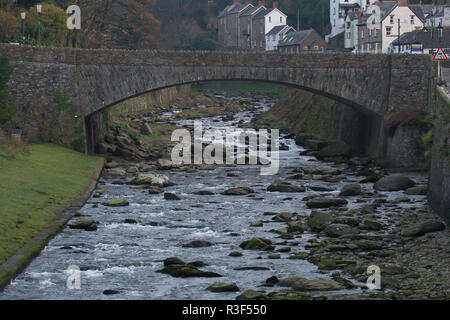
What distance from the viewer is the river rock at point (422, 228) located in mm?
33688

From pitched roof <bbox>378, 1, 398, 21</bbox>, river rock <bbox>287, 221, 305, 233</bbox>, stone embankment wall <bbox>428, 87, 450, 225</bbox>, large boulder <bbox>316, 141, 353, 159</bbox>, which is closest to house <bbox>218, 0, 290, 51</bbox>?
pitched roof <bbox>378, 1, 398, 21</bbox>

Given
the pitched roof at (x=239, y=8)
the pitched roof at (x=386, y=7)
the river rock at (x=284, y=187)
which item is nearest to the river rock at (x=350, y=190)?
the river rock at (x=284, y=187)

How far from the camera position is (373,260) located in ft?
97.4

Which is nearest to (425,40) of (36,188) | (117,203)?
(117,203)

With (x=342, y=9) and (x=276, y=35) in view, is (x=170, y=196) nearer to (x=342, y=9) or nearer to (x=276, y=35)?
(x=342, y=9)

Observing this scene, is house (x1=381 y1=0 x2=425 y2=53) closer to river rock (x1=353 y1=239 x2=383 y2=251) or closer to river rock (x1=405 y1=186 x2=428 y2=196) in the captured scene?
river rock (x1=405 y1=186 x2=428 y2=196)

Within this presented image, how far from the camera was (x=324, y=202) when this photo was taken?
41125 millimetres

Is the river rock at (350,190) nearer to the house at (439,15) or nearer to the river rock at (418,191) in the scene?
the river rock at (418,191)

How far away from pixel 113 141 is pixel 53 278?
37763 millimetres

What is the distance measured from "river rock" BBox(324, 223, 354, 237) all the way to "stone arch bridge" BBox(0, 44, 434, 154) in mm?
24775

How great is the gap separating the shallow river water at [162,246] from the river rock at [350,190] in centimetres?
118

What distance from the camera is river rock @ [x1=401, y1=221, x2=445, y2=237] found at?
3369 cm

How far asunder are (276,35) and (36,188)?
96.5 meters

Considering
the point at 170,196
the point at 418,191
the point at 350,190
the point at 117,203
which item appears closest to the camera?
the point at 117,203
